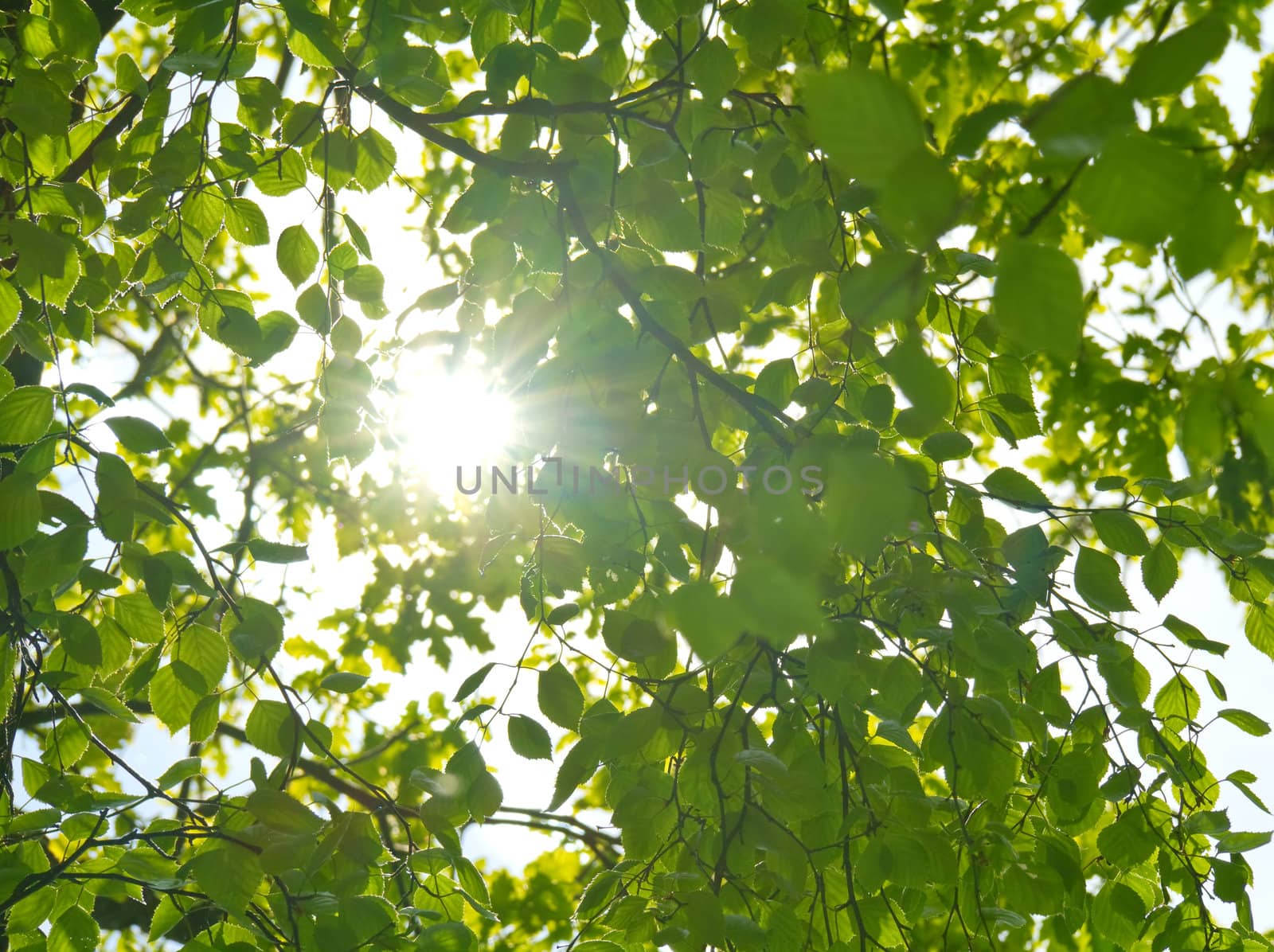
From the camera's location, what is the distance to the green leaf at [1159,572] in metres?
1.46

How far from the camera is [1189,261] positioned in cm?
52

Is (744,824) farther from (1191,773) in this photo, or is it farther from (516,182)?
(516,182)

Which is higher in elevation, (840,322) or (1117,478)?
(840,322)

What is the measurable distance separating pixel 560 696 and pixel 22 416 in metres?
0.85

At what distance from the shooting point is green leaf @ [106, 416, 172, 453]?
1252mm

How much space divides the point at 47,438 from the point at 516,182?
80 centimetres

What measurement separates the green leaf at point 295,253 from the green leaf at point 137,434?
36 centimetres

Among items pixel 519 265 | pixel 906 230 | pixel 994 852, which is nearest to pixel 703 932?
pixel 994 852

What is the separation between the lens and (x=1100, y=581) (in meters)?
1.32

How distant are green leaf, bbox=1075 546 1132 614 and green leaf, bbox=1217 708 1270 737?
0.41 metres

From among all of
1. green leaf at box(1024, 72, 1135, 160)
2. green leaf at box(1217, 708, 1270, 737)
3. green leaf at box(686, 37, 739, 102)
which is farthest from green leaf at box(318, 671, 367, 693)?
green leaf at box(1217, 708, 1270, 737)

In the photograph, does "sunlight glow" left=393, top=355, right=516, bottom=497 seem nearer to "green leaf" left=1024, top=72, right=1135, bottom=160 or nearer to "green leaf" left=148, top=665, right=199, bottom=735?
"green leaf" left=148, top=665, right=199, bottom=735

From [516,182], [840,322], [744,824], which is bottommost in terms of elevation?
[744,824]

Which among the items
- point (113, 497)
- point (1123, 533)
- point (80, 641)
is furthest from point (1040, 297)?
point (80, 641)
